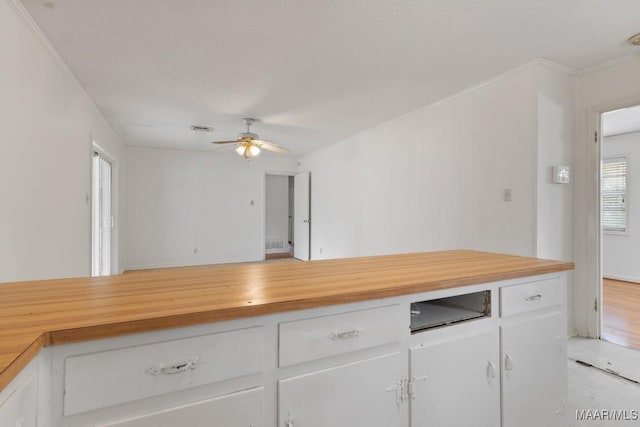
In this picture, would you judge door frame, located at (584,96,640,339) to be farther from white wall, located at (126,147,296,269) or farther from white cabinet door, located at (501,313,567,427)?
white wall, located at (126,147,296,269)

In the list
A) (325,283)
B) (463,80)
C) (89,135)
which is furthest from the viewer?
(89,135)

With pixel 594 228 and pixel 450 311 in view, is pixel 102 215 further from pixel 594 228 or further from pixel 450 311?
pixel 594 228

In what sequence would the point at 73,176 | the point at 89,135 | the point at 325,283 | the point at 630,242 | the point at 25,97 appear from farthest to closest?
the point at 630,242 < the point at 89,135 < the point at 73,176 < the point at 25,97 < the point at 325,283

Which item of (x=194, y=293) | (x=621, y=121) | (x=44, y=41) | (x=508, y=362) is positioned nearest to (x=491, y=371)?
(x=508, y=362)

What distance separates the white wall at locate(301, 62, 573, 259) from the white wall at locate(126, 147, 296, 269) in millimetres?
2669

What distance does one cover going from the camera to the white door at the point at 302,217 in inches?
261

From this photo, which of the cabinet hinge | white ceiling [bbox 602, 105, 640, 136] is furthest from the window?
the cabinet hinge

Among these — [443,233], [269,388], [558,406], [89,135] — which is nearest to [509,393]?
[558,406]

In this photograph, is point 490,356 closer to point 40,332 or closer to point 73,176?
point 40,332

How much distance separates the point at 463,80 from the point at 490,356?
8.26 feet

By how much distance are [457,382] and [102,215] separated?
16.7 ft

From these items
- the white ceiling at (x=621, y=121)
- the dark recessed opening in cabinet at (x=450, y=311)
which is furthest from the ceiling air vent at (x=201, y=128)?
the white ceiling at (x=621, y=121)

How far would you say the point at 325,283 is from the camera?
1.10 m

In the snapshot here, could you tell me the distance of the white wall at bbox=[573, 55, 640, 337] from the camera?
2.67 m
